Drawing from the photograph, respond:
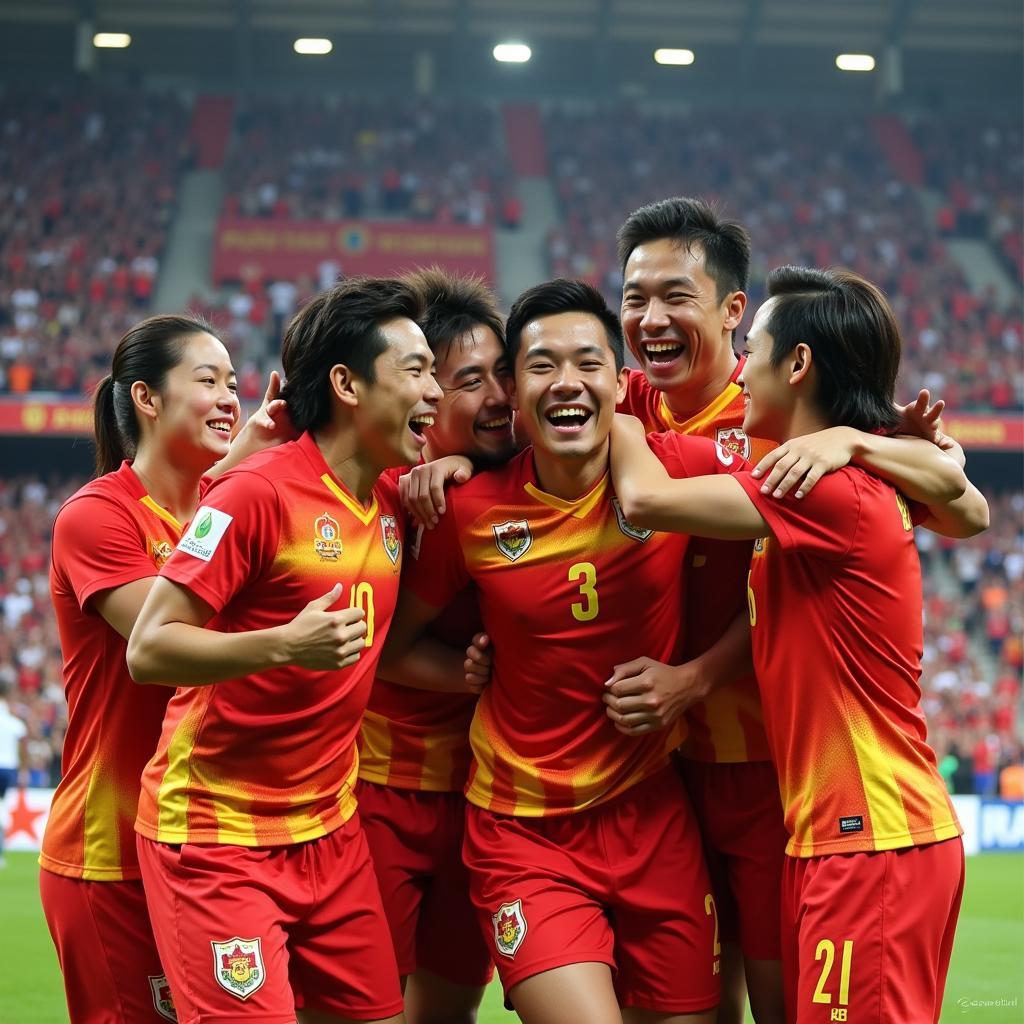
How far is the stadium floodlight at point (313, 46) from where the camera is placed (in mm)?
34844

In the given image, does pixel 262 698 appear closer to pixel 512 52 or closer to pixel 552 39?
pixel 552 39

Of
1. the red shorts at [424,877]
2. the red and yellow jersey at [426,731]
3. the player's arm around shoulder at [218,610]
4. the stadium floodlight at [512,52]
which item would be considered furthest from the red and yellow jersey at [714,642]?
the stadium floodlight at [512,52]

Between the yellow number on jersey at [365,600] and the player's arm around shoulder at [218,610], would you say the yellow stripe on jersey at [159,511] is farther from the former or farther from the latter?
the yellow number on jersey at [365,600]

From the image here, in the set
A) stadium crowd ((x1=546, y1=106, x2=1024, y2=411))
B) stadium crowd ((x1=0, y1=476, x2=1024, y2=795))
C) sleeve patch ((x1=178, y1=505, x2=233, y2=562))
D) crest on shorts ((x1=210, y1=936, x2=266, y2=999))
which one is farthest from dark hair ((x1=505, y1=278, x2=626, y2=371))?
stadium crowd ((x1=546, y1=106, x2=1024, y2=411))

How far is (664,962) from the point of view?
13.5 feet

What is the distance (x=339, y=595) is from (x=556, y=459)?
2.88ft

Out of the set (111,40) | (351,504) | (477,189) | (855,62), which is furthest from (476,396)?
(855,62)

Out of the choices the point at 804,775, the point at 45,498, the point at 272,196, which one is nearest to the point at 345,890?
the point at 804,775

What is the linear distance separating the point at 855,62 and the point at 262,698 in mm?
36229

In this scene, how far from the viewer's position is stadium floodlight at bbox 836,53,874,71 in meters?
35.8

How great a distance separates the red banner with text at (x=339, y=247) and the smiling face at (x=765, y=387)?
89.1 feet

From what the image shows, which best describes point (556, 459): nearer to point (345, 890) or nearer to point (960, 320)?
point (345, 890)

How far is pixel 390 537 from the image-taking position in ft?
13.7

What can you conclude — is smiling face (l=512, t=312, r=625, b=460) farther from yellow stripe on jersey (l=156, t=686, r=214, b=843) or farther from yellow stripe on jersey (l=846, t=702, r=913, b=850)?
yellow stripe on jersey (l=156, t=686, r=214, b=843)
